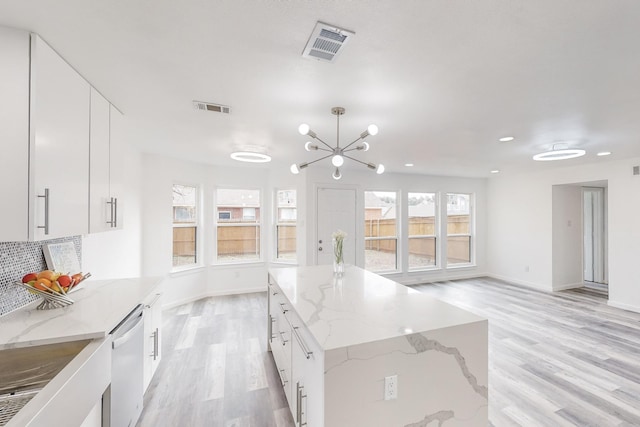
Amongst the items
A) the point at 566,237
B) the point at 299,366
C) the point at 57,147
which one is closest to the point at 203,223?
the point at 57,147

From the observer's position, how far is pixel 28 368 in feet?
4.71

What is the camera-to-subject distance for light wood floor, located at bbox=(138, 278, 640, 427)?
213 cm

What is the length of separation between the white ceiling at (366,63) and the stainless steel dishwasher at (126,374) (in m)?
1.64

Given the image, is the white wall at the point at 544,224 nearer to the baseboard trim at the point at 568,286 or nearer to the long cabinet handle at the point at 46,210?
the baseboard trim at the point at 568,286

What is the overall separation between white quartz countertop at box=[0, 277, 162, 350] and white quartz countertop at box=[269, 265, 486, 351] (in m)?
1.09

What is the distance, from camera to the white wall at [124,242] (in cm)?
273

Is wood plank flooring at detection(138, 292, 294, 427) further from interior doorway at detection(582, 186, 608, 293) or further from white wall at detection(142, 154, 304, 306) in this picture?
interior doorway at detection(582, 186, 608, 293)

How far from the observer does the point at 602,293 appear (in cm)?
534

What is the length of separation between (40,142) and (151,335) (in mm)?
1678

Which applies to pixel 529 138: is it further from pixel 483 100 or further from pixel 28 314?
pixel 28 314

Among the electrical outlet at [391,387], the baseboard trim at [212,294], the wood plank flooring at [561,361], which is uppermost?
the electrical outlet at [391,387]

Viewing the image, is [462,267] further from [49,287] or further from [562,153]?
[49,287]

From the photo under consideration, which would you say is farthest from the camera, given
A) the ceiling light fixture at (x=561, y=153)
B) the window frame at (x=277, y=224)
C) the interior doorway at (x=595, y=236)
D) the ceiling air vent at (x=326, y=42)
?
the interior doorway at (x=595, y=236)

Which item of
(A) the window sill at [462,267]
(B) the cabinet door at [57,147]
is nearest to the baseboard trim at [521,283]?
(A) the window sill at [462,267]
